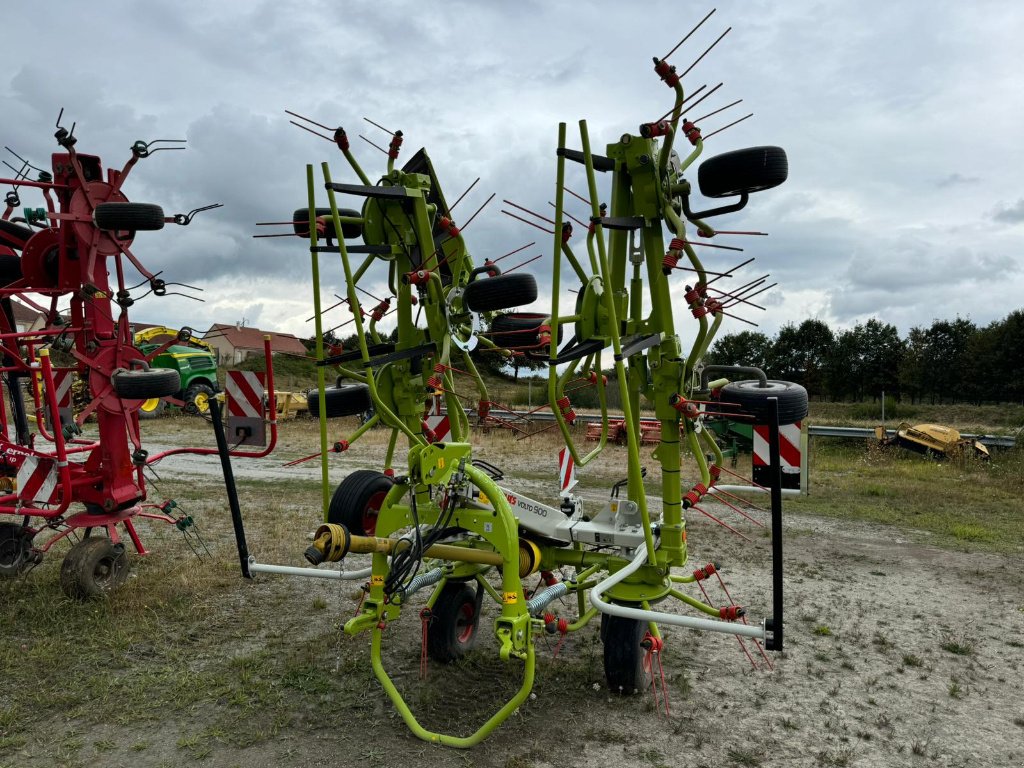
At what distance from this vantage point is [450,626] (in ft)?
18.0

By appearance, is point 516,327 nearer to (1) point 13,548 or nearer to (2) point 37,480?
(2) point 37,480

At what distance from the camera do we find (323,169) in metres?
4.66

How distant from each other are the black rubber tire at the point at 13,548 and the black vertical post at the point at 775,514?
667 cm

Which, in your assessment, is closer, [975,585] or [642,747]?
[642,747]

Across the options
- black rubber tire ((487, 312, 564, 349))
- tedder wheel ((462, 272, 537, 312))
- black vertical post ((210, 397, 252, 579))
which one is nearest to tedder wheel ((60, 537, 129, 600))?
black vertical post ((210, 397, 252, 579))

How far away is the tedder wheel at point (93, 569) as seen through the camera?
6312 millimetres

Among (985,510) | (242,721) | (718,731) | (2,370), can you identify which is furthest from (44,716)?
(985,510)

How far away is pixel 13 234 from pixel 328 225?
4167mm

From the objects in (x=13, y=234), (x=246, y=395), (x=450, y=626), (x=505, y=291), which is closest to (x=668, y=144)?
(x=505, y=291)

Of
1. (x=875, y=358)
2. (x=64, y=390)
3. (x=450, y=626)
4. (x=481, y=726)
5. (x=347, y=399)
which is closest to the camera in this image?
(x=481, y=726)

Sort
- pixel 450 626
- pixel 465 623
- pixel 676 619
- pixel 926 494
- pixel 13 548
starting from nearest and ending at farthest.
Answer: pixel 676 619
pixel 450 626
pixel 465 623
pixel 13 548
pixel 926 494

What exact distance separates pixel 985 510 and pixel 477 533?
1037 centimetres

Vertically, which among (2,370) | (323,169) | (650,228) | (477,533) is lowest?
(477,533)

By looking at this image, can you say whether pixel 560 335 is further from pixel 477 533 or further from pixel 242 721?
pixel 242 721
